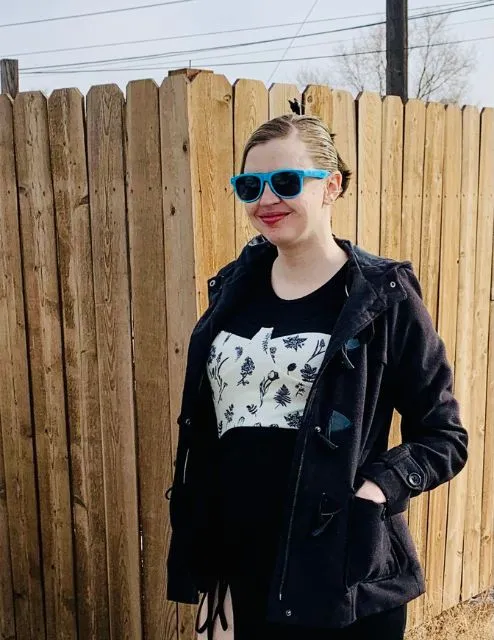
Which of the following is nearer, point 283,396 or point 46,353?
point 283,396

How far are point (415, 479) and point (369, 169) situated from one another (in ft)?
5.90

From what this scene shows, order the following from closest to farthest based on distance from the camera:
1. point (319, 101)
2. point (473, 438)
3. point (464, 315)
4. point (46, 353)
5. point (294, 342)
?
point (294, 342), point (319, 101), point (46, 353), point (464, 315), point (473, 438)

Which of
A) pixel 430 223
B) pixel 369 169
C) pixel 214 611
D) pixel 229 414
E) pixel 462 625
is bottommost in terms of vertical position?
pixel 462 625

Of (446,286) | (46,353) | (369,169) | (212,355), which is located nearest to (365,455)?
(212,355)

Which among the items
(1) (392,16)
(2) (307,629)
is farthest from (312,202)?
(1) (392,16)

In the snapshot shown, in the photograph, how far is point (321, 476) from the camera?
1.86 m

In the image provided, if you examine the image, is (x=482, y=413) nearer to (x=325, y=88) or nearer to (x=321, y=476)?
(x=325, y=88)

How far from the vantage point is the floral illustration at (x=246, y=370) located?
199cm

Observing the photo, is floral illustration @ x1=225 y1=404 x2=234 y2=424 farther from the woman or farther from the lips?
the lips

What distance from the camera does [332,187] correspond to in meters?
2.08

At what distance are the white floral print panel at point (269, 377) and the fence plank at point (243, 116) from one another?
3.17 feet

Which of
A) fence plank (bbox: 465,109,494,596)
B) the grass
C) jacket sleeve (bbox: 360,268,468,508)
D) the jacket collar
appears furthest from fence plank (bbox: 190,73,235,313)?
the grass

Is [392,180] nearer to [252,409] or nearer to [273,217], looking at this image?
[273,217]

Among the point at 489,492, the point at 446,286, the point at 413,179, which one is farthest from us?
the point at 489,492
